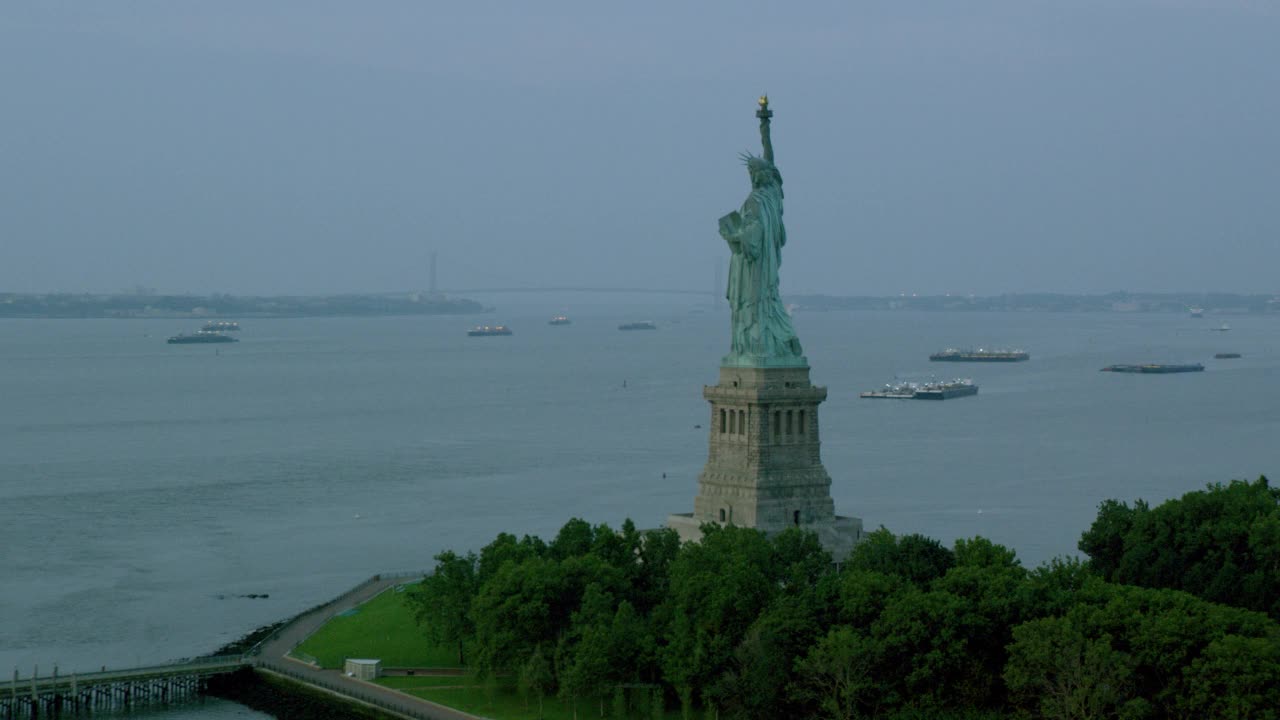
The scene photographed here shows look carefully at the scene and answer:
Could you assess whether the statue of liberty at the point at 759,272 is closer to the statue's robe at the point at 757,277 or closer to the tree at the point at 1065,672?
the statue's robe at the point at 757,277

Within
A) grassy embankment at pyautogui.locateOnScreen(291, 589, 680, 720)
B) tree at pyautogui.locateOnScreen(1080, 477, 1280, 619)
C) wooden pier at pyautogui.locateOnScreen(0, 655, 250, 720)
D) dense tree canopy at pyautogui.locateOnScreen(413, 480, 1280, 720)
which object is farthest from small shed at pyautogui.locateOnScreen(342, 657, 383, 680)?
tree at pyautogui.locateOnScreen(1080, 477, 1280, 619)

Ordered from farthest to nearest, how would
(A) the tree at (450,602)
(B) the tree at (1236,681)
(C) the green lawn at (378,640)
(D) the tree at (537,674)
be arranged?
(C) the green lawn at (378,640), (A) the tree at (450,602), (D) the tree at (537,674), (B) the tree at (1236,681)

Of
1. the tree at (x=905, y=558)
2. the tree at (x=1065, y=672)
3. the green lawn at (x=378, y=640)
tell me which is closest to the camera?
the tree at (x=1065, y=672)

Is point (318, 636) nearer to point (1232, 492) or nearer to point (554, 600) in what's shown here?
point (554, 600)

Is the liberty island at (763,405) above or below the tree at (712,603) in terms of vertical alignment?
above

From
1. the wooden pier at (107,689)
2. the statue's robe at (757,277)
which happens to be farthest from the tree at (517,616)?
the wooden pier at (107,689)

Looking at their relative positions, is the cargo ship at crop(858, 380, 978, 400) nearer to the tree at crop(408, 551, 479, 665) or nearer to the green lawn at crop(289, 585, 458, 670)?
the green lawn at crop(289, 585, 458, 670)
